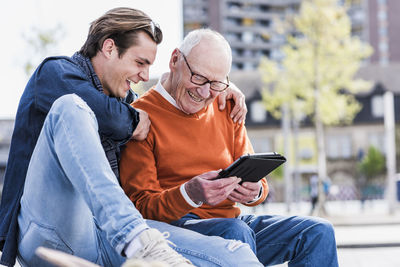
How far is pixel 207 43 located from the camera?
272 centimetres

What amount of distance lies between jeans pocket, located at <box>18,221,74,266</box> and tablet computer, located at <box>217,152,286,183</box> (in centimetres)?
71

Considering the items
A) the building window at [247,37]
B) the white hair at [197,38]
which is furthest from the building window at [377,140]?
the white hair at [197,38]

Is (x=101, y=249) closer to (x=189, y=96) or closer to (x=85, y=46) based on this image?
(x=189, y=96)

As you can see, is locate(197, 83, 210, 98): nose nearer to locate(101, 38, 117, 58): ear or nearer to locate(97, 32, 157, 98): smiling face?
locate(97, 32, 157, 98): smiling face

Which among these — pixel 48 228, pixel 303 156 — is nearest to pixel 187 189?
pixel 48 228

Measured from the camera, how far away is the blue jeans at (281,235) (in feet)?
7.54

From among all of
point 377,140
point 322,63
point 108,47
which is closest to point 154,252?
point 108,47

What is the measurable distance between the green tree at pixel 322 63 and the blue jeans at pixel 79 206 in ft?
55.3

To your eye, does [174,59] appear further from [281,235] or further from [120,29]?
[281,235]

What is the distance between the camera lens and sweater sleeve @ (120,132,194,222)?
2316 mm

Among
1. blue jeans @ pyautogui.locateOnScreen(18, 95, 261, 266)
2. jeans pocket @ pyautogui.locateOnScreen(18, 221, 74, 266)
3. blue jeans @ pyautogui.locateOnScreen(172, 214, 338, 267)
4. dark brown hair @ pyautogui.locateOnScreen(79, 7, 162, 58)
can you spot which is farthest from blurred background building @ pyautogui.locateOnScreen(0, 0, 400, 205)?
jeans pocket @ pyautogui.locateOnScreen(18, 221, 74, 266)

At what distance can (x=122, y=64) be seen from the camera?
2.71m

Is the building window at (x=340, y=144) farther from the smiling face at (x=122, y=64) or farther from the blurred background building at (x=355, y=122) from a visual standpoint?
the smiling face at (x=122, y=64)

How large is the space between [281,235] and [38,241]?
3.74ft
